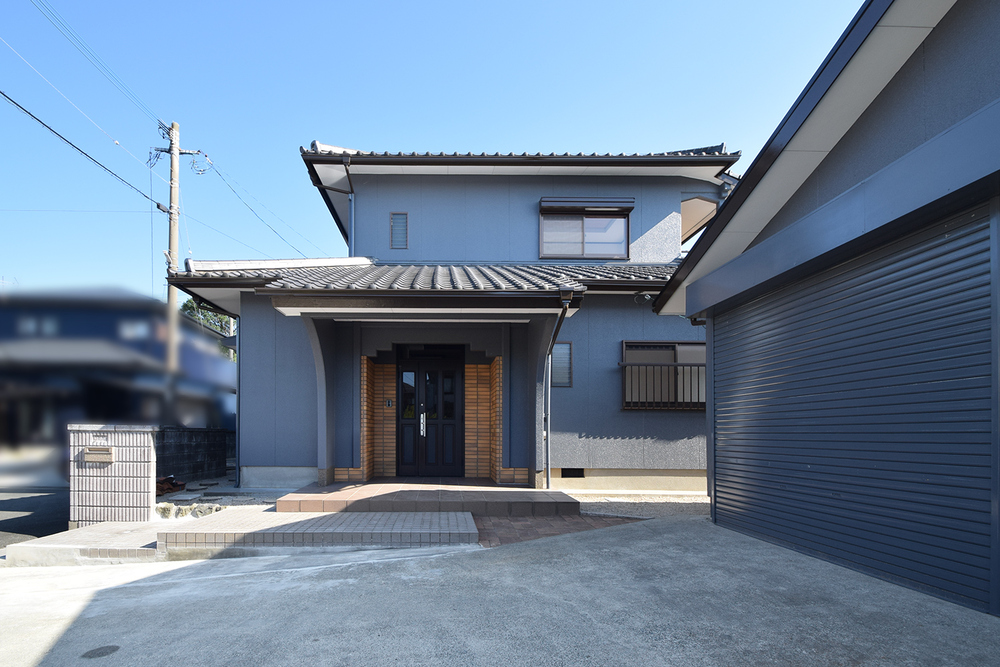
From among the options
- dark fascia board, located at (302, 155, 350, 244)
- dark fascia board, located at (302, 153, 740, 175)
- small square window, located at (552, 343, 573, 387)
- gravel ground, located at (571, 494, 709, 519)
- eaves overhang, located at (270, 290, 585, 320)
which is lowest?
gravel ground, located at (571, 494, 709, 519)

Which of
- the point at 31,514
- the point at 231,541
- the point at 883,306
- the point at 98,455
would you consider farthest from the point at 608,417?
the point at 31,514

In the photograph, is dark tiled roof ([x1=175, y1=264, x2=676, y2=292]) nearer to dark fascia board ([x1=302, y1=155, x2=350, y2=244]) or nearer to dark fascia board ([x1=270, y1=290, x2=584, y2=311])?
dark fascia board ([x1=270, y1=290, x2=584, y2=311])

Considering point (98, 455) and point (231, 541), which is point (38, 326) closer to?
point (98, 455)

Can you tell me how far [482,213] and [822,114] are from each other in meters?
6.90

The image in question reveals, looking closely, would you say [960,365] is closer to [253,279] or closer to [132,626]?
[132,626]

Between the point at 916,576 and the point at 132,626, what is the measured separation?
5149 millimetres

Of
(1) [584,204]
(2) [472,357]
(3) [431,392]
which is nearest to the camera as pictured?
(2) [472,357]

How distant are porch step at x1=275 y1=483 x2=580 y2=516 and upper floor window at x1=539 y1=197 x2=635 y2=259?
4966 millimetres

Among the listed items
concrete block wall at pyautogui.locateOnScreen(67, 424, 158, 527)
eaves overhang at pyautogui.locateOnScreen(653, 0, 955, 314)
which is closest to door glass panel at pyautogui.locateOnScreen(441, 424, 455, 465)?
concrete block wall at pyautogui.locateOnScreen(67, 424, 158, 527)

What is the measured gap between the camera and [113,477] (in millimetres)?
7012

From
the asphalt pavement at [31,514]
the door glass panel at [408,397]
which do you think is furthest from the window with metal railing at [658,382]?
the asphalt pavement at [31,514]

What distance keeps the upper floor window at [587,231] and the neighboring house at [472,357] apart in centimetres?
3

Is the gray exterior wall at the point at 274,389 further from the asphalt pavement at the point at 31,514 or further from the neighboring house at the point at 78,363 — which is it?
the neighboring house at the point at 78,363

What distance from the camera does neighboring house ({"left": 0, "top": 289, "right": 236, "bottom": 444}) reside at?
16.1 meters
